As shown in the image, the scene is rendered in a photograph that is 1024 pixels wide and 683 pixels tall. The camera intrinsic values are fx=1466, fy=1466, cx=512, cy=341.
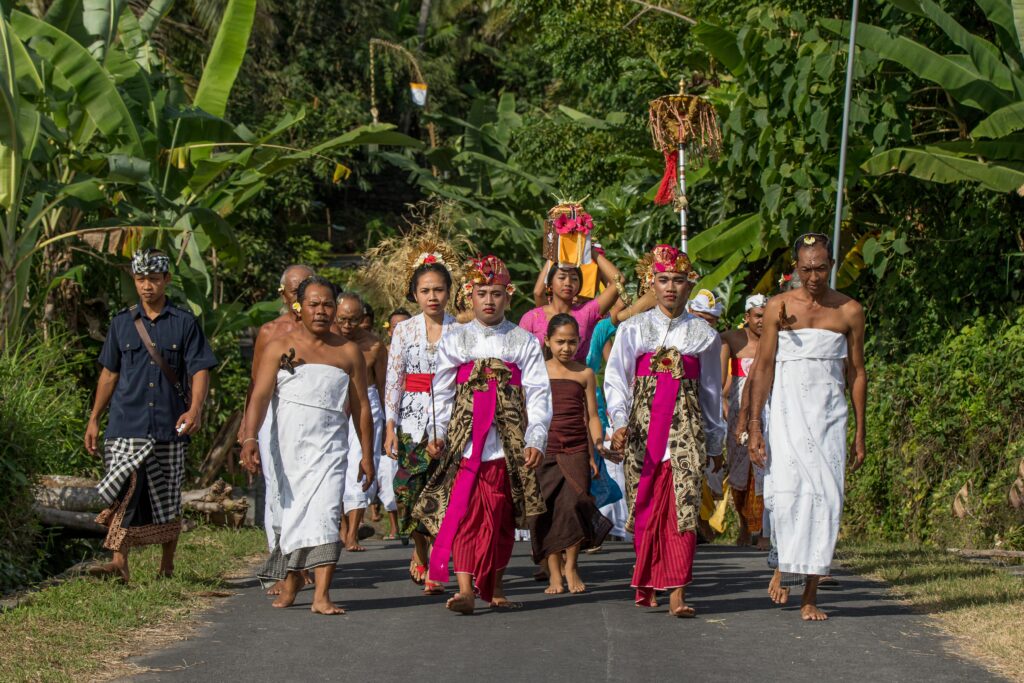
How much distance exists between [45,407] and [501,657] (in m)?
5.79

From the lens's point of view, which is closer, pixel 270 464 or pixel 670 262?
pixel 270 464

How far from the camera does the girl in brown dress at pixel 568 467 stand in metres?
9.55

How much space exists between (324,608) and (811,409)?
3064 millimetres

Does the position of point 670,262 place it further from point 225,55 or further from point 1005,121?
point 225,55

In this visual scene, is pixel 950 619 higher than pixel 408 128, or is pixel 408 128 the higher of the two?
pixel 408 128

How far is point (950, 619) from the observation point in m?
8.27

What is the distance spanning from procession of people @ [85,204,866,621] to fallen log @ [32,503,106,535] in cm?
150

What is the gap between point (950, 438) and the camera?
11.9 meters

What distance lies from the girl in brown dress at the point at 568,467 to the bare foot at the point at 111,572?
8.62 ft

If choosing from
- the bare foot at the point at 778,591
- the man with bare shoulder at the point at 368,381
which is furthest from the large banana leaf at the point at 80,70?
the bare foot at the point at 778,591

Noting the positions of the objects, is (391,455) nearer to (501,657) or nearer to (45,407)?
(501,657)

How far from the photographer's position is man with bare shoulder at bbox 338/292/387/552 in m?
11.2

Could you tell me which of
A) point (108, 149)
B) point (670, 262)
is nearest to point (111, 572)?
point (670, 262)

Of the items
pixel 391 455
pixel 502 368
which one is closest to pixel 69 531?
pixel 391 455
